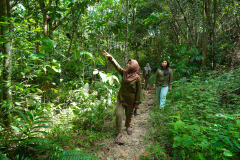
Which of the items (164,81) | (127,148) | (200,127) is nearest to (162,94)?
(164,81)

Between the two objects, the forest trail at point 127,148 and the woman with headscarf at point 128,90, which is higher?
the woman with headscarf at point 128,90

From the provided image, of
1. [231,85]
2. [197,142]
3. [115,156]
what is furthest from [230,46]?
[115,156]

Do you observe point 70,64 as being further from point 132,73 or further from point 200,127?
point 200,127

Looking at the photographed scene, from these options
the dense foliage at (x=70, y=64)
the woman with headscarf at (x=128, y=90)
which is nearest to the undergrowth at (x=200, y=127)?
the dense foliage at (x=70, y=64)

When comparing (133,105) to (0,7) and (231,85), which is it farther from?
(231,85)

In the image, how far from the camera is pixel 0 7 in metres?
2.44

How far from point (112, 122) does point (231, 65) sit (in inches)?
269

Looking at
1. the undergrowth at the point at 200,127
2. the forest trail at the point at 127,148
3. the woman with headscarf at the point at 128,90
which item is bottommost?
the forest trail at the point at 127,148

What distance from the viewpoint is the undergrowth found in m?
1.81

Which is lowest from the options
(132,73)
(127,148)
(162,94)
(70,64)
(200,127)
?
(127,148)

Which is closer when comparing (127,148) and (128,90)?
(127,148)

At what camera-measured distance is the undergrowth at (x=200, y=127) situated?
1.81m

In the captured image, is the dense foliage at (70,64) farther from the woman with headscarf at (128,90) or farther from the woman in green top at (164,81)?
the woman in green top at (164,81)

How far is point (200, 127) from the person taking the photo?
1879 mm
